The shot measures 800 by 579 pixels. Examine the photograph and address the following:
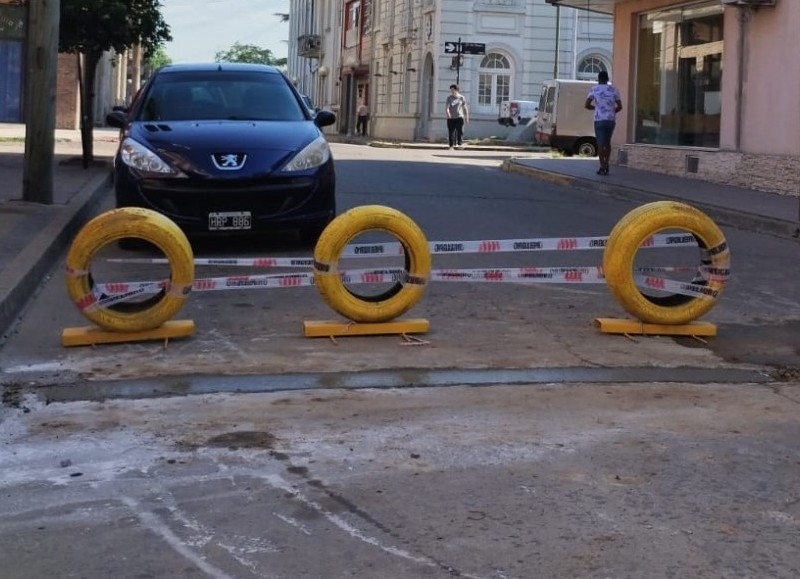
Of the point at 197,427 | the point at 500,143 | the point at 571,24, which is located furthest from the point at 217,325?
the point at 571,24

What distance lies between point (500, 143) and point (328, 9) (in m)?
33.5

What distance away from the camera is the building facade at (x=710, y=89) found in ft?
60.6

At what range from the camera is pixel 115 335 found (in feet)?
23.6

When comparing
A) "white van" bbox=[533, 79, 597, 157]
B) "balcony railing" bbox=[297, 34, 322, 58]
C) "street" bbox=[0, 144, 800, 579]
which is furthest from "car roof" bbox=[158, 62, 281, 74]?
"balcony railing" bbox=[297, 34, 322, 58]

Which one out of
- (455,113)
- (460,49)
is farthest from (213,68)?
(460,49)

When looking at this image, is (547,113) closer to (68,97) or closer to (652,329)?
(68,97)

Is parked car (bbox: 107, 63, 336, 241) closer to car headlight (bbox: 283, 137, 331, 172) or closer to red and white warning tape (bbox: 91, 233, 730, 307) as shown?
car headlight (bbox: 283, 137, 331, 172)

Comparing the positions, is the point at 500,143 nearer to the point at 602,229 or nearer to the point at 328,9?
the point at 602,229

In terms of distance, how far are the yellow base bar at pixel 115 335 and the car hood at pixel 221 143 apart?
2764mm

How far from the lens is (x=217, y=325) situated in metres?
7.81

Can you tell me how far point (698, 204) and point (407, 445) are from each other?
1170 centimetres

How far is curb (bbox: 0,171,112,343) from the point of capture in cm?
781

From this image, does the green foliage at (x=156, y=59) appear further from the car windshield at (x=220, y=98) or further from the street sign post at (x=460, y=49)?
the street sign post at (x=460, y=49)

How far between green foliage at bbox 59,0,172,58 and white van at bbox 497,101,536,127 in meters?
25.1
